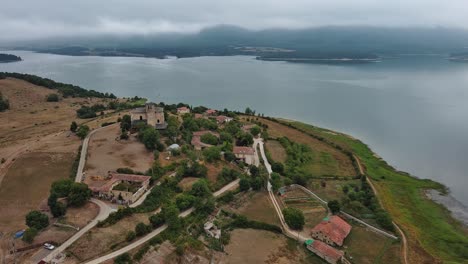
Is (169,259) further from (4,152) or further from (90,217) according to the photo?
(4,152)

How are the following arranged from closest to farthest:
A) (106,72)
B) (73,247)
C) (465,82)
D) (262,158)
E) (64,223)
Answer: (73,247) → (64,223) → (262,158) → (465,82) → (106,72)

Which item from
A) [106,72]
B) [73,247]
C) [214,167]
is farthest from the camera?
[106,72]

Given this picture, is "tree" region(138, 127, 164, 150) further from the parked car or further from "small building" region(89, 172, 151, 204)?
the parked car

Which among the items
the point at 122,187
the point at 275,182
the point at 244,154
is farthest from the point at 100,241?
the point at 244,154

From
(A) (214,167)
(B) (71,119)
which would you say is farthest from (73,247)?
(B) (71,119)

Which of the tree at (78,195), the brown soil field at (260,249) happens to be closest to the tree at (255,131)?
the brown soil field at (260,249)

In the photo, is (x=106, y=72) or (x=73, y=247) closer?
(x=73, y=247)

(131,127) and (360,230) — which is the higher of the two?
(131,127)

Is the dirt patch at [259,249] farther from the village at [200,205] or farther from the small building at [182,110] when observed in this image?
the small building at [182,110]
